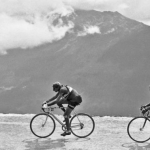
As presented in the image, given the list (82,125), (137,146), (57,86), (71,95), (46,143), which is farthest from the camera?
(82,125)

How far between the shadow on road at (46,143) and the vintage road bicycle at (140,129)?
1.47 m

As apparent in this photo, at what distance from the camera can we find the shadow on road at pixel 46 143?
895cm

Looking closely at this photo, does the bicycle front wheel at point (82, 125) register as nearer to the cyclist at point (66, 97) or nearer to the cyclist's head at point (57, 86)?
the cyclist at point (66, 97)

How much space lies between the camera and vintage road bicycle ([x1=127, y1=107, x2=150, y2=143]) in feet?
31.8

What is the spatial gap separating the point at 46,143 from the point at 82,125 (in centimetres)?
139

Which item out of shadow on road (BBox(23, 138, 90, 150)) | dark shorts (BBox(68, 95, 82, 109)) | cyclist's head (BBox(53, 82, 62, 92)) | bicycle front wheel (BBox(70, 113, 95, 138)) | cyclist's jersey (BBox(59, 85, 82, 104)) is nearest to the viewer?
shadow on road (BBox(23, 138, 90, 150))

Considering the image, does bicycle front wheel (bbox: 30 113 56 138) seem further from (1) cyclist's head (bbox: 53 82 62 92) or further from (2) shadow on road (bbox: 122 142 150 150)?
(2) shadow on road (bbox: 122 142 150 150)

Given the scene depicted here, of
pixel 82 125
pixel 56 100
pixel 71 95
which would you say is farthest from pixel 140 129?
pixel 56 100

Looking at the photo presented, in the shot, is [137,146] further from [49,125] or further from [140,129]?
[49,125]

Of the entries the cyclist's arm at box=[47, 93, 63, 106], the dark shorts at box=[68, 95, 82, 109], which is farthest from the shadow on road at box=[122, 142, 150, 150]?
the cyclist's arm at box=[47, 93, 63, 106]

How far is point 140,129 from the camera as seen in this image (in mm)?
9789

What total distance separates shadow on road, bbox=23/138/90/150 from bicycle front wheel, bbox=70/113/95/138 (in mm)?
305

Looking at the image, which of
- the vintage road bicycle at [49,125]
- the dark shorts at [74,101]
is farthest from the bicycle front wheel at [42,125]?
the dark shorts at [74,101]

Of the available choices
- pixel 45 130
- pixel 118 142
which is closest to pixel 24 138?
pixel 45 130
